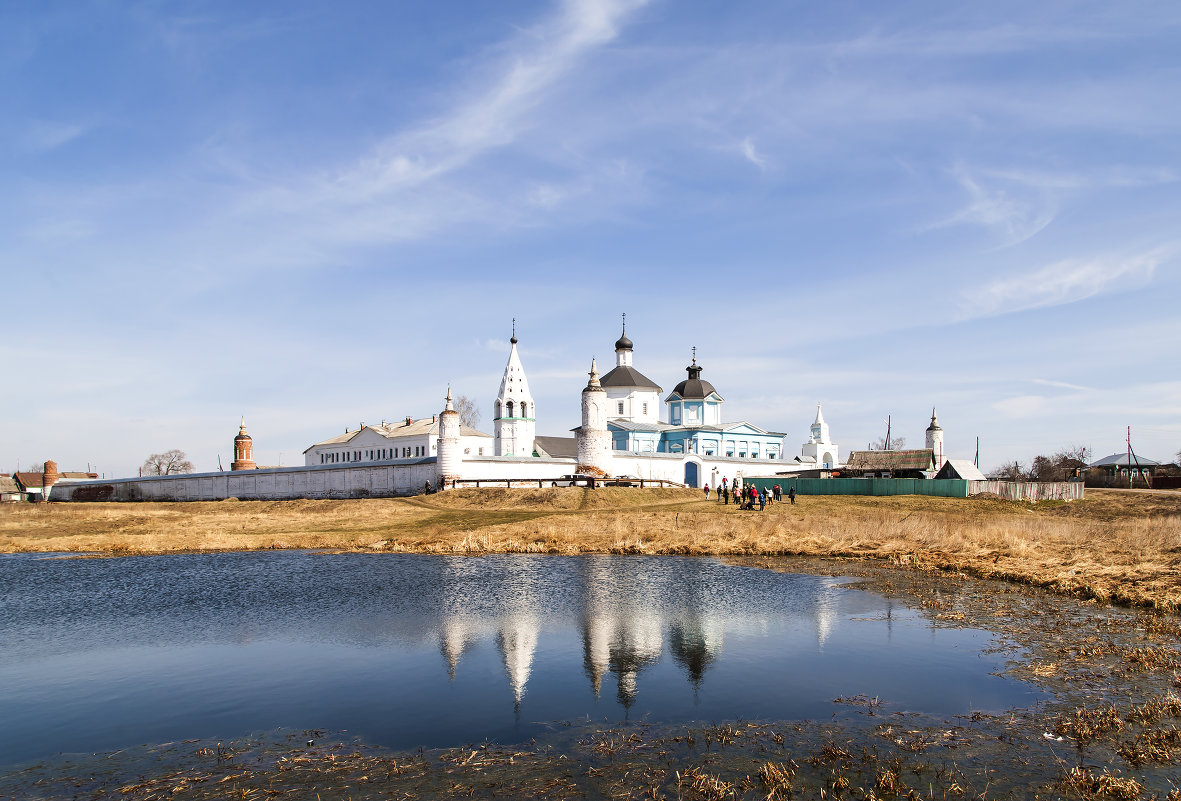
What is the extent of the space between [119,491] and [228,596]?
195 feet

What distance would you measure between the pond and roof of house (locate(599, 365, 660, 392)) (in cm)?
5928

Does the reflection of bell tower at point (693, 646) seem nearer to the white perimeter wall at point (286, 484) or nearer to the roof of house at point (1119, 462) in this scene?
the white perimeter wall at point (286, 484)

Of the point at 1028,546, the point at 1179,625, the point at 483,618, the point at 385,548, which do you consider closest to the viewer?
the point at 1179,625

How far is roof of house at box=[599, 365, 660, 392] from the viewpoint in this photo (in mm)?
83750

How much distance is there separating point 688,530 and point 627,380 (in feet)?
164

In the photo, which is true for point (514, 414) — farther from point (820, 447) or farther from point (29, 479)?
point (29, 479)

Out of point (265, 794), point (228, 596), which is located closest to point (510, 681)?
point (265, 794)

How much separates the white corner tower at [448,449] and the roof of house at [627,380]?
2859cm

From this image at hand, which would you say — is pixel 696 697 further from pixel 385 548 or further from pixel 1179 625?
pixel 385 548

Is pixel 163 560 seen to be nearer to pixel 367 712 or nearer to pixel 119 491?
pixel 367 712

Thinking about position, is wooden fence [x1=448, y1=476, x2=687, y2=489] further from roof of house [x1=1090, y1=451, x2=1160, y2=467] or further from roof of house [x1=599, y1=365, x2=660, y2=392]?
roof of house [x1=1090, y1=451, x2=1160, y2=467]

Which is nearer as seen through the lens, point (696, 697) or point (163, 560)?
point (696, 697)

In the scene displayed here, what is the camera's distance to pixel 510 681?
13180mm

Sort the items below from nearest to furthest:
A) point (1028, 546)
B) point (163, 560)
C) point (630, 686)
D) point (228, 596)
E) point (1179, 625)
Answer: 1. point (630, 686)
2. point (1179, 625)
3. point (228, 596)
4. point (1028, 546)
5. point (163, 560)
